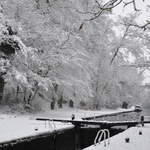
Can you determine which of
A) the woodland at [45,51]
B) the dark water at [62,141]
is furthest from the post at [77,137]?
the woodland at [45,51]

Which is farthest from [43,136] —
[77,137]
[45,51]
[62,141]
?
[45,51]

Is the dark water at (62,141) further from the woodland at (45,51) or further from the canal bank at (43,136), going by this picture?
the woodland at (45,51)

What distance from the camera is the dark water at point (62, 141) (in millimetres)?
8367

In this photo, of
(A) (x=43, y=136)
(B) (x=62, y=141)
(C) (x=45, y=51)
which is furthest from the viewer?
(C) (x=45, y=51)

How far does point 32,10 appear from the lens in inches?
667

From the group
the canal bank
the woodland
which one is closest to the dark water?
the canal bank

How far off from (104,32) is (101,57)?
255 cm

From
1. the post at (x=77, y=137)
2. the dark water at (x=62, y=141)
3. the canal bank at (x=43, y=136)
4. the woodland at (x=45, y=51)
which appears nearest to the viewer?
the canal bank at (x=43, y=136)

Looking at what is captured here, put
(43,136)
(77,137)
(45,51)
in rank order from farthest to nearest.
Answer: (45,51)
(77,137)
(43,136)

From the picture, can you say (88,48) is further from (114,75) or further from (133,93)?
(133,93)

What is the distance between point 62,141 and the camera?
428 inches

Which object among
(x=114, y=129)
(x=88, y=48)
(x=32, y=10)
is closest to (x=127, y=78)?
(x=88, y=48)

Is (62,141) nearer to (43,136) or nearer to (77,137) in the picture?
(77,137)

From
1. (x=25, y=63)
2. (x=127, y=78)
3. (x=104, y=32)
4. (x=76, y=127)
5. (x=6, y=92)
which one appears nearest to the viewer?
(x=76, y=127)
